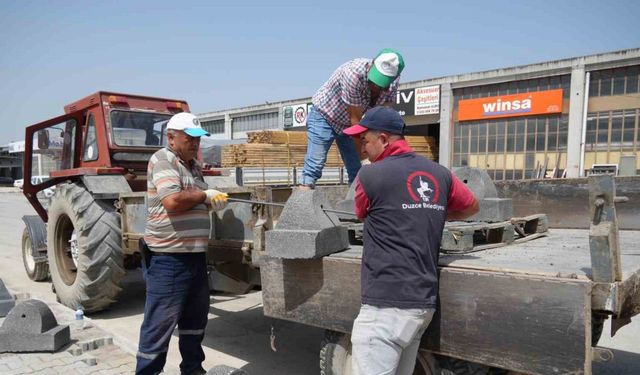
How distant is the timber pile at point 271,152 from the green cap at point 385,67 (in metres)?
12.4

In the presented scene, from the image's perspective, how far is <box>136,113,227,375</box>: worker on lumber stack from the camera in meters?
3.22

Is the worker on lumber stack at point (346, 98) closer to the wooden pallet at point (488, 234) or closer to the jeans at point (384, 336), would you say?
the wooden pallet at point (488, 234)

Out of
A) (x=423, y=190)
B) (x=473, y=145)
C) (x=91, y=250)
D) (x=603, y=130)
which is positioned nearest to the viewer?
(x=423, y=190)

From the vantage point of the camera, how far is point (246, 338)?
4.80 metres

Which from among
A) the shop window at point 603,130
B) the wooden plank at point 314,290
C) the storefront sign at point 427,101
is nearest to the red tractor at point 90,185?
the wooden plank at point 314,290

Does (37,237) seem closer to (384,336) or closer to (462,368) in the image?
(384,336)

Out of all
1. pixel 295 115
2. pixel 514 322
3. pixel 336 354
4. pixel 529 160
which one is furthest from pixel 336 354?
pixel 295 115

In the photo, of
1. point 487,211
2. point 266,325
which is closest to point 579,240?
point 487,211

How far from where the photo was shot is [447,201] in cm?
246

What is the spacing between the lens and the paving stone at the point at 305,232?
2766 millimetres

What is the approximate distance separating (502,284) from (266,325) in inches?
137

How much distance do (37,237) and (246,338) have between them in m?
3.91

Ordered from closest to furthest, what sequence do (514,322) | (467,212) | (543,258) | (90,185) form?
(514,322)
(467,212)
(543,258)
(90,185)

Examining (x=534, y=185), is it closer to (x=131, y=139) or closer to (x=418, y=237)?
(x=418, y=237)
